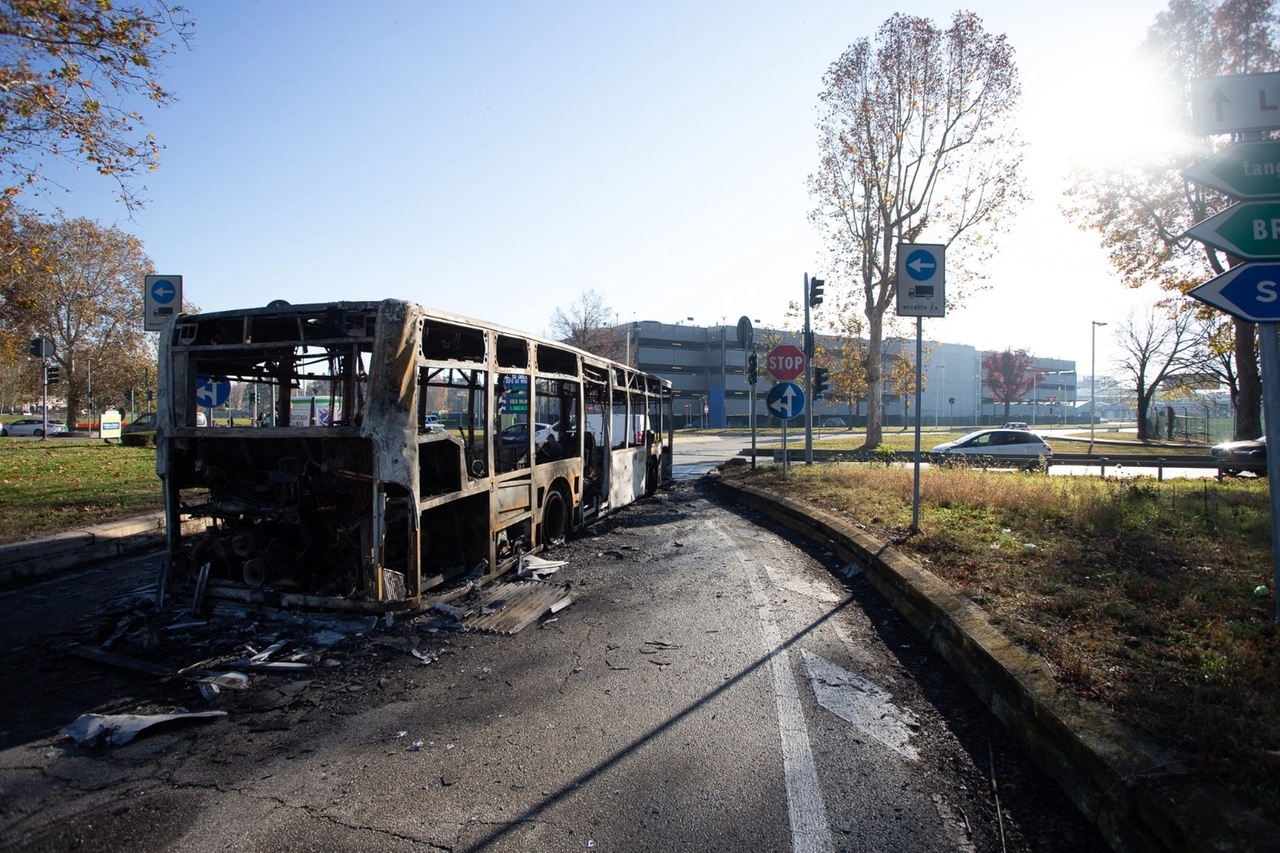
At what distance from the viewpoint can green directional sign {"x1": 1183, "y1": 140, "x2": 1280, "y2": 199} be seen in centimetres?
439

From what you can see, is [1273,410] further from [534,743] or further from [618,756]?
→ [534,743]

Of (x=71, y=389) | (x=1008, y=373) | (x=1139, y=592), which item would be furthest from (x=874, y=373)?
(x=1008, y=373)

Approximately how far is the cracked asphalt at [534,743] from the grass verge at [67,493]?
13.0 feet

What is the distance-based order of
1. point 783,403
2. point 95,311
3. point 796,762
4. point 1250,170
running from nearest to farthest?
point 796,762, point 1250,170, point 783,403, point 95,311

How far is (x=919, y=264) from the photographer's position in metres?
8.22

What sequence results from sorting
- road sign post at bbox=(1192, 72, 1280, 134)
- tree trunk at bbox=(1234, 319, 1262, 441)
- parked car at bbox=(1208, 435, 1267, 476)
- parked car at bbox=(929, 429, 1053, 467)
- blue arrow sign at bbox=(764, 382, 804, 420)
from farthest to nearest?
1. parked car at bbox=(929, 429, 1053, 467)
2. tree trunk at bbox=(1234, 319, 1262, 441)
3. parked car at bbox=(1208, 435, 1267, 476)
4. blue arrow sign at bbox=(764, 382, 804, 420)
5. road sign post at bbox=(1192, 72, 1280, 134)

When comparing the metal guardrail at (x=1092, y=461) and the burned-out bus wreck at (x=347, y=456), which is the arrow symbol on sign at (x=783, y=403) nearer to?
the metal guardrail at (x=1092, y=461)

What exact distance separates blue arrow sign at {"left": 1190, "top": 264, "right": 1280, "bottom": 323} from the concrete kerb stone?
8.20ft

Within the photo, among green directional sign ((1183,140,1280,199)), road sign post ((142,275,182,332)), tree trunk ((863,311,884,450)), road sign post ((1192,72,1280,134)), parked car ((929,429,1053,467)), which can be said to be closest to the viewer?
green directional sign ((1183,140,1280,199))

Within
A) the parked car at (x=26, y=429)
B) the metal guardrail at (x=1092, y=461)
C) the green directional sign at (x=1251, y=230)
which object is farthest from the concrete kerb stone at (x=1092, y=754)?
the parked car at (x=26, y=429)

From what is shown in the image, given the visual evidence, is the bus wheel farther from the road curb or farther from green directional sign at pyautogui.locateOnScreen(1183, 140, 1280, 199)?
green directional sign at pyautogui.locateOnScreen(1183, 140, 1280, 199)

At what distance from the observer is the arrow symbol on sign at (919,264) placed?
8211 mm

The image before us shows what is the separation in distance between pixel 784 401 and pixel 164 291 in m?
10.8

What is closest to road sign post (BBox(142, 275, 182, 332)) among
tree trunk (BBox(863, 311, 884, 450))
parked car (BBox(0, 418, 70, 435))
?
tree trunk (BBox(863, 311, 884, 450))
